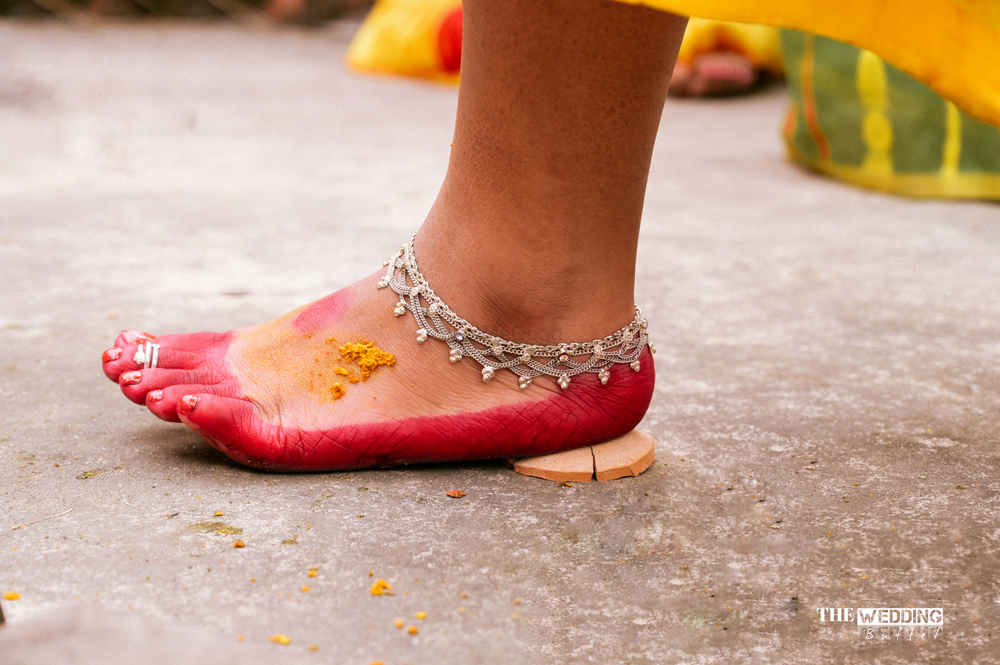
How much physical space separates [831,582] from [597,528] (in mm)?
205

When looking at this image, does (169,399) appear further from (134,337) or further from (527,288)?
(527,288)

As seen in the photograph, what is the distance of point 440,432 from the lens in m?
0.93

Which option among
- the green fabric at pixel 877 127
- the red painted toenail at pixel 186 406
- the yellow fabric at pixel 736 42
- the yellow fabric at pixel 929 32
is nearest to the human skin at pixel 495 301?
the red painted toenail at pixel 186 406

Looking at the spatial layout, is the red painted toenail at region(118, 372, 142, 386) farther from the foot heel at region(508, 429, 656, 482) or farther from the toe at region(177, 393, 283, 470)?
the foot heel at region(508, 429, 656, 482)

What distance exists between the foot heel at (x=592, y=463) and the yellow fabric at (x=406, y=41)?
367 cm

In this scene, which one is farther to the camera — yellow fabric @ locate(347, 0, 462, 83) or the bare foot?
yellow fabric @ locate(347, 0, 462, 83)

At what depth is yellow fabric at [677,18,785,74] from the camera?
388cm

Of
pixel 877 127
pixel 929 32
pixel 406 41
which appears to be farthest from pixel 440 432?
pixel 406 41

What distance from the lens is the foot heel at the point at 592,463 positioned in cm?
93

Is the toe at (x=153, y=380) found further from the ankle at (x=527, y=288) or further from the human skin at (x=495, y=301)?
the ankle at (x=527, y=288)

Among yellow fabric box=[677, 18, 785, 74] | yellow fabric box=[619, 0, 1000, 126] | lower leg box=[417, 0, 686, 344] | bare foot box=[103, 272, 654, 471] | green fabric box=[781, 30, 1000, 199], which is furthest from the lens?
yellow fabric box=[677, 18, 785, 74]

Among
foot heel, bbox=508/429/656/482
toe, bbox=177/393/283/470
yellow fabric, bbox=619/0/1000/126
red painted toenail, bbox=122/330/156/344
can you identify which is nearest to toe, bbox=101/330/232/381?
red painted toenail, bbox=122/330/156/344

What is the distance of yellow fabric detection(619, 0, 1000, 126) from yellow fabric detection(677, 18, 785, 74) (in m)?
3.43

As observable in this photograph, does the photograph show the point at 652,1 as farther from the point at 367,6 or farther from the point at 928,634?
the point at 367,6
